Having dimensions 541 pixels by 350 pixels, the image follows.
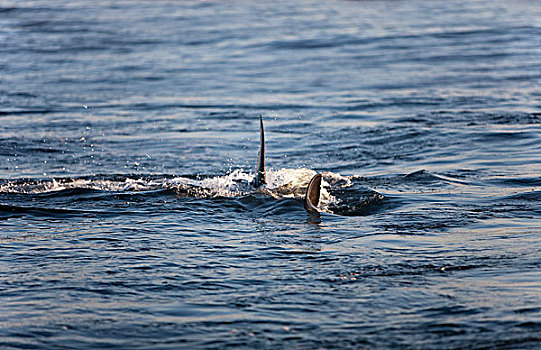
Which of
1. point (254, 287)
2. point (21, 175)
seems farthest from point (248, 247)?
point (21, 175)

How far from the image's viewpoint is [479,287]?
19.9 feet

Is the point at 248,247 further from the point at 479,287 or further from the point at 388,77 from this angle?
the point at 388,77

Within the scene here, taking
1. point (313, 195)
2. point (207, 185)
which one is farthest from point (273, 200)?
point (207, 185)

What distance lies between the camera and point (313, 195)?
8.59m

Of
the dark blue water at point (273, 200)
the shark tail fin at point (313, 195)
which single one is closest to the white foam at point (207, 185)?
the dark blue water at point (273, 200)

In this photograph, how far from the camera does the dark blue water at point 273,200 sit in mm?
5559

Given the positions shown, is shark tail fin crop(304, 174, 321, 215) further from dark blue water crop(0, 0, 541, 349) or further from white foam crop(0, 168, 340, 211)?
white foam crop(0, 168, 340, 211)

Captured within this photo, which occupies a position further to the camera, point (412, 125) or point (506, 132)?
point (412, 125)

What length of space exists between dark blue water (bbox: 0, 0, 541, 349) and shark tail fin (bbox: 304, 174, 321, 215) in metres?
0.14

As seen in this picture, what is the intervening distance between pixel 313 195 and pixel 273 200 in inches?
25.5

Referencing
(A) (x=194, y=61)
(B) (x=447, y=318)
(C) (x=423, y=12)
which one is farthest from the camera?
(C) (x=423, y=12)

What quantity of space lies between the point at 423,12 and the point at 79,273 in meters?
30.8

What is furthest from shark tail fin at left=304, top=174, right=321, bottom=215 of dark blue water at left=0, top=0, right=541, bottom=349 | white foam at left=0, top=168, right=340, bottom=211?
white foam at left=0, top=168, right=340, bottom=211

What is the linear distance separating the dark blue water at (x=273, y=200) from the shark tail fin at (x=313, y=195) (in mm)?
142
